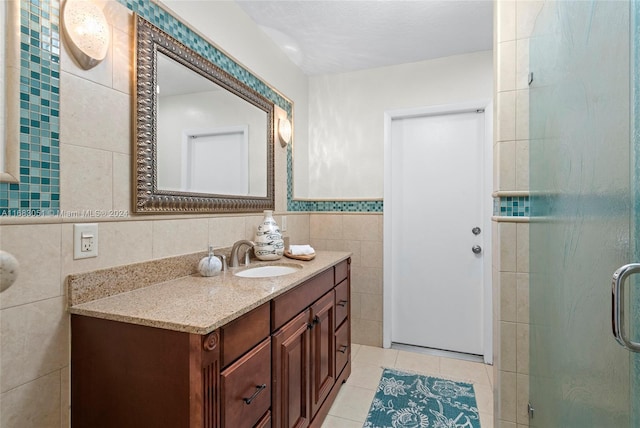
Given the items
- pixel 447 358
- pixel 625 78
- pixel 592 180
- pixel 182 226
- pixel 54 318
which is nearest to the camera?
pixel 625 78

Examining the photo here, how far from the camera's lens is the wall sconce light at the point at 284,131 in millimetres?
2412

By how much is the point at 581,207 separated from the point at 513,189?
2.10 feet

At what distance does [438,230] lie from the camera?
105 inches

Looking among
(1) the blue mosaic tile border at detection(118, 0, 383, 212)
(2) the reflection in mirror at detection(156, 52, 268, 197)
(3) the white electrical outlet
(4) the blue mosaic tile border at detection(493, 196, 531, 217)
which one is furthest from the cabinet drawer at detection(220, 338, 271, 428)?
(1) the blue mosaic tile border at detection(118, 0, 383, 212)

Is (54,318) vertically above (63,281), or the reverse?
(63,281)

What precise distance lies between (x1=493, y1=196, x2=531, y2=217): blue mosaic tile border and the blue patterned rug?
3.99 feet

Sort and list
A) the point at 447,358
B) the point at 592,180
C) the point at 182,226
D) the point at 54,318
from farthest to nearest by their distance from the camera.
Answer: the point at 447,358, the point at 182,226, the point at 54,318, the point at 592,180

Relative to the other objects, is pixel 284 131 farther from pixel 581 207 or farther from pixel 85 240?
pixel 581 207

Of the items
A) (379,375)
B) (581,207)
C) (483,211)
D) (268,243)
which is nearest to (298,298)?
(268,243)

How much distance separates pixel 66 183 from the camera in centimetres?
102

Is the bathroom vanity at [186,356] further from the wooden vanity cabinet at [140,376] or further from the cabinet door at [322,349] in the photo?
the cabinet door at [322,349]

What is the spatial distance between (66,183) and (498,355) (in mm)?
1943

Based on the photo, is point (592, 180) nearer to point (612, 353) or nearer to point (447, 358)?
point (612, 353)

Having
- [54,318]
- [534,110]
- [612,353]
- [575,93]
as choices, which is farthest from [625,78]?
[54,318]
